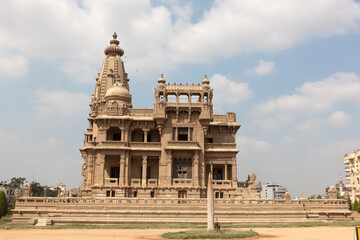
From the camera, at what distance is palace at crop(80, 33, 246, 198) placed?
4300 centimetres

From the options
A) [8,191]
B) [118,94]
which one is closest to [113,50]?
[118,94]

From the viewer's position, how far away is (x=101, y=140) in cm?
4375

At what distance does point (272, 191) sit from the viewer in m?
173

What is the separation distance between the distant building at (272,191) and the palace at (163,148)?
130989mm

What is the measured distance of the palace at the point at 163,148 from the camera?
43000mm

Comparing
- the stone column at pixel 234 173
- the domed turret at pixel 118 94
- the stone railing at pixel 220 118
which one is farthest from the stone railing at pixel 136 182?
the stone railing at pixel 220 118

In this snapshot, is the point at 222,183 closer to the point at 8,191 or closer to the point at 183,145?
the point at 183,145

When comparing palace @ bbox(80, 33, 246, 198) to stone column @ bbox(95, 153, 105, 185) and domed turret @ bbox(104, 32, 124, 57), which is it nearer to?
stone column @ bbox(95, 153, 105, 185)

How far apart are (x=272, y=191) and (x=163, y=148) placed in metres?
141

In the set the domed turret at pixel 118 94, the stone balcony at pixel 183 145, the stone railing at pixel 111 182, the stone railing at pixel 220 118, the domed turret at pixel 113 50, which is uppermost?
the domed turret at pixel 113 50

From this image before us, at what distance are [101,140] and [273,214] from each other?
879 inches

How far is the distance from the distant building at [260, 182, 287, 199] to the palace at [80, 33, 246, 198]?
131 m

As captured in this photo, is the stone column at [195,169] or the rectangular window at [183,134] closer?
the stone column at [195,169]

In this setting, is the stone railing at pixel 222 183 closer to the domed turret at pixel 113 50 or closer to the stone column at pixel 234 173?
the stone column at pixel 234 173
